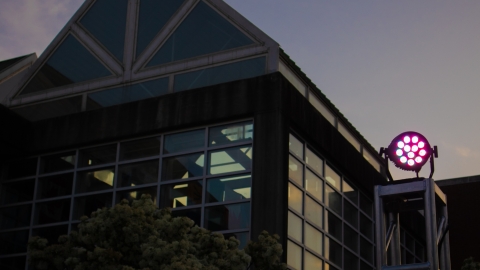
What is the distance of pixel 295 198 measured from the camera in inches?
829

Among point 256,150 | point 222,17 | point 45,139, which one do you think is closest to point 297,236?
point 256,150

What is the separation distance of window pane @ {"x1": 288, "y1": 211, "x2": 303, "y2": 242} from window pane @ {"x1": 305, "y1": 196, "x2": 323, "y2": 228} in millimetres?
622

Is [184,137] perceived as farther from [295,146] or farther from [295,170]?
[295,170]

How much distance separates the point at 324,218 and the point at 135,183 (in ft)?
19.1

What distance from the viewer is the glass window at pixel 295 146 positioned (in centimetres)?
2141

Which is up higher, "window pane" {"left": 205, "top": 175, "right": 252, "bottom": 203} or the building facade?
the building facade

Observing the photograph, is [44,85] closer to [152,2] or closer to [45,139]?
[45,139]

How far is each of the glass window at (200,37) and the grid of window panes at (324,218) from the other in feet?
11.9

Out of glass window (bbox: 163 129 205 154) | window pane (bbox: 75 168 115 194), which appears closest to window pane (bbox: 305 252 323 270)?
glass window (bbox: 163 129 205 154)

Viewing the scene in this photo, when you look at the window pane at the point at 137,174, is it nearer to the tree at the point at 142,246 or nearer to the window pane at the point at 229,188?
the window pane at the point at 229,188

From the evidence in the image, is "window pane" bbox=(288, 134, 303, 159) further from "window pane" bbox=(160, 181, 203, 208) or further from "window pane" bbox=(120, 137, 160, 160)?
"window pane" bbox=(120, 137, 160, 160)

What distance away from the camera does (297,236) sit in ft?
68.3

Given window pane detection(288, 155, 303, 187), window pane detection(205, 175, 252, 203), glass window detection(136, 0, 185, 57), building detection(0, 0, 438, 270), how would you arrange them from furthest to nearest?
glass window detection(136, 0, 185, 57) → window pane detection(288, 155, 303, 187) → building detection(0, 0, 438, 270) → window pane detection(205, 175, 252, 203)

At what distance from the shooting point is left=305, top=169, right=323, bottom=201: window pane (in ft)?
72.7
